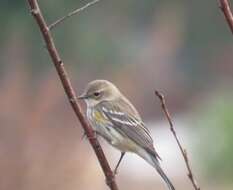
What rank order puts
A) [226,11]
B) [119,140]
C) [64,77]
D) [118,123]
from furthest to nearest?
[118,123] → [119,140] → [64,77] → [226,11]

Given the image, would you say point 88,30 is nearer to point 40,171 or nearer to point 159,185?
point 159,185

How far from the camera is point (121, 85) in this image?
23.6 metres

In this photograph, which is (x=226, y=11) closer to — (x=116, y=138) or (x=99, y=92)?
(x=116, y=138)

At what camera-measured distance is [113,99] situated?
660 cm

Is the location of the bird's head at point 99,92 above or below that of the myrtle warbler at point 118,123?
above

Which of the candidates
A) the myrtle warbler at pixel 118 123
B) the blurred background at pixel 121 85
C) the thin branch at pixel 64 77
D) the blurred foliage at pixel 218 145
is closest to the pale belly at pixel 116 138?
the myrtle warbler at pixel 118 123

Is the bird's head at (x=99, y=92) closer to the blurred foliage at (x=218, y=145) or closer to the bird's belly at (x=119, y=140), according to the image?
the bird's belly at (x=119, y=140)

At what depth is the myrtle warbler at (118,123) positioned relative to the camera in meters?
6.10

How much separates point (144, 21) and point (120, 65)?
8.51 metres

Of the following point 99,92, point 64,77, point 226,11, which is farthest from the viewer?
point 99,92

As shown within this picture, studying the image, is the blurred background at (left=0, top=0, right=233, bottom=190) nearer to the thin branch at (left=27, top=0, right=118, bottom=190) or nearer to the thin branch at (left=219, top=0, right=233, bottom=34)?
the thin branch at (left=27, top=0, right=118, bottom=190)

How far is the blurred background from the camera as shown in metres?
13.0

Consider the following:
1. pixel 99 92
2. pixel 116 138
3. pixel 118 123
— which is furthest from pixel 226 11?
pixel 99 92

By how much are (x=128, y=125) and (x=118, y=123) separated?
62 mm
